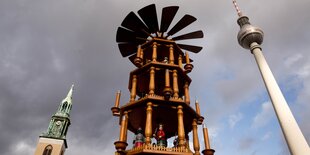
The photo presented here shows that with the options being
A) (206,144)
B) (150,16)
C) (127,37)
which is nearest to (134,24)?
(127,37)

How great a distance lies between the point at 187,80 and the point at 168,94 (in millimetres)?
4538

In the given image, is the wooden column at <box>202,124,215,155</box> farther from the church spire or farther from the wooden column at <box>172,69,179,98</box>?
the church spire

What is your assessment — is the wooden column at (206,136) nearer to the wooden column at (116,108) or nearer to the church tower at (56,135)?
the wooden column at (116,108)

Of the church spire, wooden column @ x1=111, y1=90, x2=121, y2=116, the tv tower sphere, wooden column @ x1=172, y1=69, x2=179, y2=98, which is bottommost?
wooden column @ x1=111, y1=90, x2=121, y2=116

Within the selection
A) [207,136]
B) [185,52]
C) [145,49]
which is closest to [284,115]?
[207,136]

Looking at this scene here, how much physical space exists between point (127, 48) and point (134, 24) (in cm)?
253

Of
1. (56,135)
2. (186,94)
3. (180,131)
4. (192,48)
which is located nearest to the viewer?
(180,131)

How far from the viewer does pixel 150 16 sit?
69.2 ft

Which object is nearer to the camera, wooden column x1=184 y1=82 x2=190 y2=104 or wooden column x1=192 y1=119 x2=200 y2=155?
wooden column x1=192 y1=119 x2=200 y2=155

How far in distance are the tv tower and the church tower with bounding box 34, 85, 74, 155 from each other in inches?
2474

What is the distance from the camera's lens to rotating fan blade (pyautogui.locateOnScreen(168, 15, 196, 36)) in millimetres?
21406

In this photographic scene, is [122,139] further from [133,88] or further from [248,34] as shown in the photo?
[248,34]

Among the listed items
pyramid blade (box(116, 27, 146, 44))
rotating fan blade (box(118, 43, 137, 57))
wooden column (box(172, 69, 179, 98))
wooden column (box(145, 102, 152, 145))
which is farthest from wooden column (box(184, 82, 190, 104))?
rotating fan blade (box(118, 43, 137, 57))

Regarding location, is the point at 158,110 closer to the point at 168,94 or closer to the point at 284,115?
the point at 168,94
